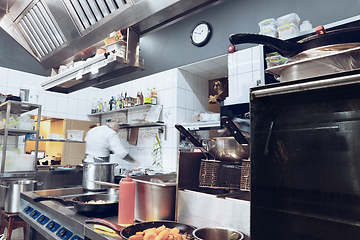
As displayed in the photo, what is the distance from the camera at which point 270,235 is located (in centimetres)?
55

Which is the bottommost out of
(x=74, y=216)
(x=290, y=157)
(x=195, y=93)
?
(x=74, y=216)

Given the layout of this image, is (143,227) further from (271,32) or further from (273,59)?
(271,32)

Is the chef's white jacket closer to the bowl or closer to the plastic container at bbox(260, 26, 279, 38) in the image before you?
the plastic container at bbox(260, 26, 279, 38)

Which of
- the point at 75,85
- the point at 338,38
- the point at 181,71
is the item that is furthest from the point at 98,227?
the point at 181,71

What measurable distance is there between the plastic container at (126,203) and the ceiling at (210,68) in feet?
11.0

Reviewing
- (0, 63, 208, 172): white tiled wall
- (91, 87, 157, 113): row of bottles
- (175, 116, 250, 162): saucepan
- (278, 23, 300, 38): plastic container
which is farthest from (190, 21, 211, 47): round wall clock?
(175, 116, 250, 162): saucepan

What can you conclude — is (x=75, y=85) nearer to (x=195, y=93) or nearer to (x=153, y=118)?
(x=153, y=118)

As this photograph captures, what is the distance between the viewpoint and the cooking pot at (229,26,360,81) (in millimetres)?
570

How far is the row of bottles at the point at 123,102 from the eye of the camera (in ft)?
16.3

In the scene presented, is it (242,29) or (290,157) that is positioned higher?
(242,29)

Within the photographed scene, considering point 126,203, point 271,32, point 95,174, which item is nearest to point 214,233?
point 126,203

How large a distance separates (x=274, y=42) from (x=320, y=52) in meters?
0.12

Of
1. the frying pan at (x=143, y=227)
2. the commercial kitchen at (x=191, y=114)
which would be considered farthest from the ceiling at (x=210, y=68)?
the frying pan at (x=143, y=227)

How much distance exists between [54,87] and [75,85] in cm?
29
